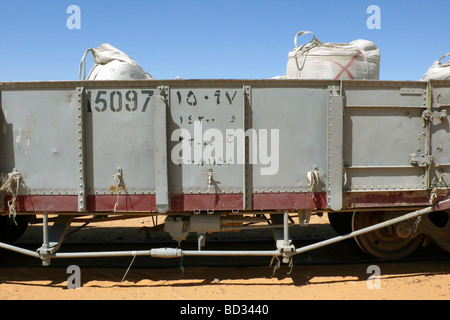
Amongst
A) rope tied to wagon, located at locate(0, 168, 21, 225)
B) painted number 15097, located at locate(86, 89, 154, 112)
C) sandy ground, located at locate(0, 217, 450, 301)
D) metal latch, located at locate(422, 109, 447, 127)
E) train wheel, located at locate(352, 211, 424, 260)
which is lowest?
sandy ground, located at locate(0, 217, 450, 301)

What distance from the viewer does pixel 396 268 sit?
5102mm

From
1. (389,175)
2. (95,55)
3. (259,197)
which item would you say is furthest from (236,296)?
(95,55)

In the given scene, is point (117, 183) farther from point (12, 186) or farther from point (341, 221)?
point (341, 221)

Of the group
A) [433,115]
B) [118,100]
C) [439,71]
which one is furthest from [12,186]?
[439,71]

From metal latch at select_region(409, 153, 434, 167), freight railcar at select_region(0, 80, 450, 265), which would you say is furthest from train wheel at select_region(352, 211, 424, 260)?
metal latch at select_region(409, 153, 434, 167)

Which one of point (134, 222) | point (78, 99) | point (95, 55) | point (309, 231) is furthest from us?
point (134, 222)

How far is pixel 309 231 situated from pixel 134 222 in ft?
14.2

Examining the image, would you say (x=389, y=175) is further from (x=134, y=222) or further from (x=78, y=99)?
(x=134, y=222)

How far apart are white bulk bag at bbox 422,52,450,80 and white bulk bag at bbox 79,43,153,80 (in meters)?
4.23

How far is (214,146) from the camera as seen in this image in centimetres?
424

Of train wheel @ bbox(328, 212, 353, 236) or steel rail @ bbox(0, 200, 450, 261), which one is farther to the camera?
train wheel @ bbox(328, 212, 353, 236)

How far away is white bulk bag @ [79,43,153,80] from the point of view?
15.5ft

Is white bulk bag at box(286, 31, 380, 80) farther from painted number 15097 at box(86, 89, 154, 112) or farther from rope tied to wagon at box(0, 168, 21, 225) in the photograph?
rope tied to wagon at box(0, 168, 21, 225)

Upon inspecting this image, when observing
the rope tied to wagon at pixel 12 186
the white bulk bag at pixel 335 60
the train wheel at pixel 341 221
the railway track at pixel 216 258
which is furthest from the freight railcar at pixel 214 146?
the train wheel at pixel 341 221
